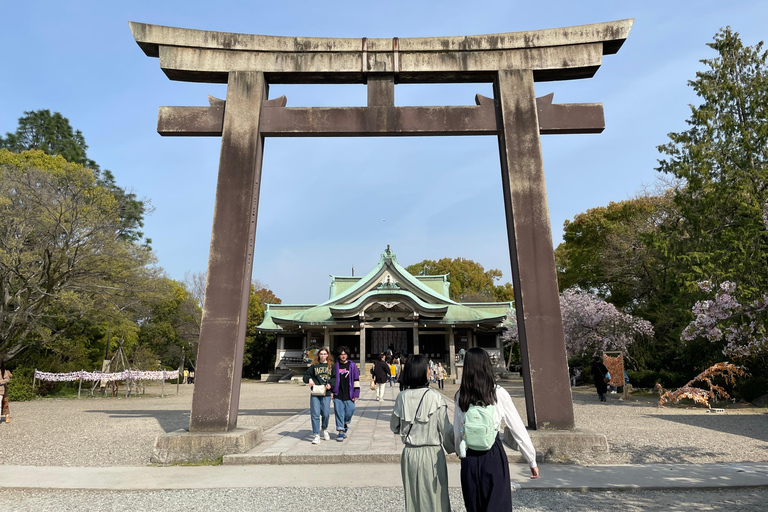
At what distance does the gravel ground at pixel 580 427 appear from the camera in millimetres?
6711

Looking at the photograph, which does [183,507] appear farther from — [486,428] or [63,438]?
[63,438]

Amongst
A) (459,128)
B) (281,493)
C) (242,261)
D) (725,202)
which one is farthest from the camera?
(725,202)

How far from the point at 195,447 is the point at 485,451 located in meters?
4.42

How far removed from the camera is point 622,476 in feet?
17.5

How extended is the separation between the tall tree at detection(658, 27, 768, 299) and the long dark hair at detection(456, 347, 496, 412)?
447 inches

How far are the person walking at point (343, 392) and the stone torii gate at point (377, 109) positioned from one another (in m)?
1.61

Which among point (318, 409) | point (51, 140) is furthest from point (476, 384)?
point (51, 140)

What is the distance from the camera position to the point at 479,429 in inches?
118

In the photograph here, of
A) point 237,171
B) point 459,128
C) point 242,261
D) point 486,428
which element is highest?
point 459,128

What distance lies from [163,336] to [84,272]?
17.0 meters

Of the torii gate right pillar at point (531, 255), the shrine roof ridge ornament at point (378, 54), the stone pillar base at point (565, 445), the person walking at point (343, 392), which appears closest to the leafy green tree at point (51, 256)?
the shrine roof ridge ornament at point (378, 54)

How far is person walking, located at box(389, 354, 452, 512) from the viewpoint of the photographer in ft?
10.4

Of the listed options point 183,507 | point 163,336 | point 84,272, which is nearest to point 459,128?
point 183,507

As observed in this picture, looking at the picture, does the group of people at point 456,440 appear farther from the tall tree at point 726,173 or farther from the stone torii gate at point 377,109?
the tall tree at point 726,173
